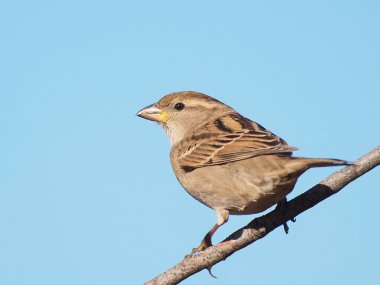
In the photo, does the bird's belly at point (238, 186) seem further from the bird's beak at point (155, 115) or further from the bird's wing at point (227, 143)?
the bird's beak at point (155, 115)

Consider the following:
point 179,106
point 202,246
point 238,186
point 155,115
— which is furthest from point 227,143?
point 155,115

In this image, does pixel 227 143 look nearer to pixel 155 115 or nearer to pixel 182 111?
pixel 182 111

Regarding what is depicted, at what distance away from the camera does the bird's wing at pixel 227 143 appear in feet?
19.7

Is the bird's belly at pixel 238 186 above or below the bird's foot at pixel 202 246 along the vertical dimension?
above

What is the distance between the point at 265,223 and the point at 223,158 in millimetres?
1170

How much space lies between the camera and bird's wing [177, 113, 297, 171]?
236 inches

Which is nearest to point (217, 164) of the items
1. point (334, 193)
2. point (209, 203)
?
point (209, 203)

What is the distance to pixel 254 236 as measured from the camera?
5.23 meters

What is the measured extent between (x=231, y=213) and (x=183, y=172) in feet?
2.74

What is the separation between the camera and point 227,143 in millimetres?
6551

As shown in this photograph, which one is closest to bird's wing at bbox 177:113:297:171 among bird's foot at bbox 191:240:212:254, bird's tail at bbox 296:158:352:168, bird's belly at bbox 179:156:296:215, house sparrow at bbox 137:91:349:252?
house sparrow at bbox 137:91:349:252

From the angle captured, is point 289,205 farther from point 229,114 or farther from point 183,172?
point 229,114

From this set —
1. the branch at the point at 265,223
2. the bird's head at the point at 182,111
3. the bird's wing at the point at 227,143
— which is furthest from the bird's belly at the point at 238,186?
the bird's head at the point at 182,111

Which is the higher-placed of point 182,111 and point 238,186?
point 182,111
